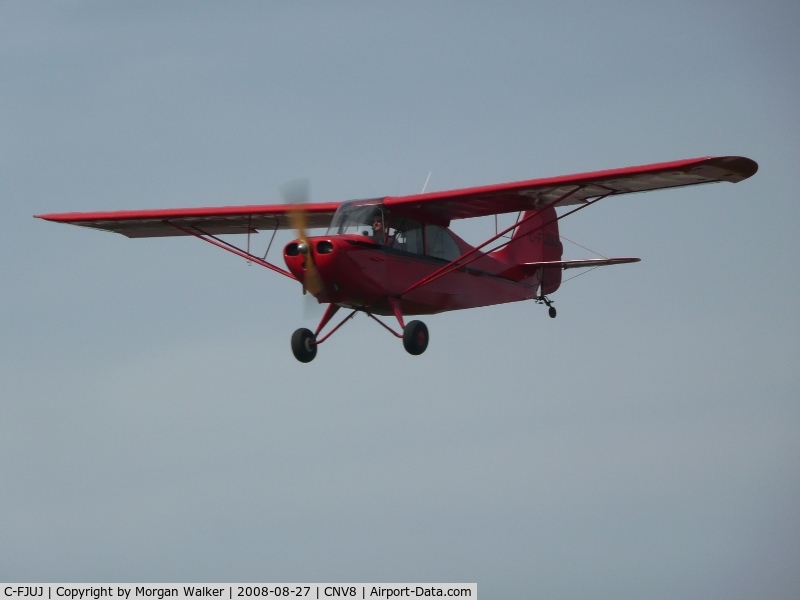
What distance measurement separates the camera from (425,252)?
77.0 feet

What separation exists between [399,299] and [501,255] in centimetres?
403

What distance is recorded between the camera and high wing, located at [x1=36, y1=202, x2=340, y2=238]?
82.1ft

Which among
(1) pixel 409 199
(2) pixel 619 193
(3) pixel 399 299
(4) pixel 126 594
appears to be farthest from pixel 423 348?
(4) pixel 126 594

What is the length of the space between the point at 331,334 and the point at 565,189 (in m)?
4.18

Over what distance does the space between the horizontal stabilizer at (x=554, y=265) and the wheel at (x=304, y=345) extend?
4.65 m

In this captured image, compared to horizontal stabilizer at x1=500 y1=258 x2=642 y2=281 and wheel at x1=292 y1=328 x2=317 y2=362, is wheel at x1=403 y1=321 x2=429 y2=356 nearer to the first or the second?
wheel at x1=292 y1=328 x2=317 y2=362

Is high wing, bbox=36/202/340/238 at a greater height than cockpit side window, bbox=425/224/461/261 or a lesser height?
greater

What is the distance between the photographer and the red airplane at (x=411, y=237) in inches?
859

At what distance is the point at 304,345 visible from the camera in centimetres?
2270

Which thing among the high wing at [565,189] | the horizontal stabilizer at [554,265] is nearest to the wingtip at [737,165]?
the high wing at [565,189]

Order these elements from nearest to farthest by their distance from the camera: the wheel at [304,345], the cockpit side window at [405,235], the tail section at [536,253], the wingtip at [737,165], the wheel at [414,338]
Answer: the wingtip at [737,165], the wheel at [414,338], the wheel at [304,345], the cockpit side window at [405,235], the tail section at [536,253]

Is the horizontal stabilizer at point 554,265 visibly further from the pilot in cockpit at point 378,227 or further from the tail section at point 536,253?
the pilot in cockpit at point 378,227

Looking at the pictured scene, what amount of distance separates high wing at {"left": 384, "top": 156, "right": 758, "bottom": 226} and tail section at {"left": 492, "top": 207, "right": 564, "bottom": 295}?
2045mm

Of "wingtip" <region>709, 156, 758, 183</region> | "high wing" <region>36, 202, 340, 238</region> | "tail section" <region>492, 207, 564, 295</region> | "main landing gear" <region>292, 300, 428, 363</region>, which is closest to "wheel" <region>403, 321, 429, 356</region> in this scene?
"main landing gear" <region>292, 300, 428, 363</region>
